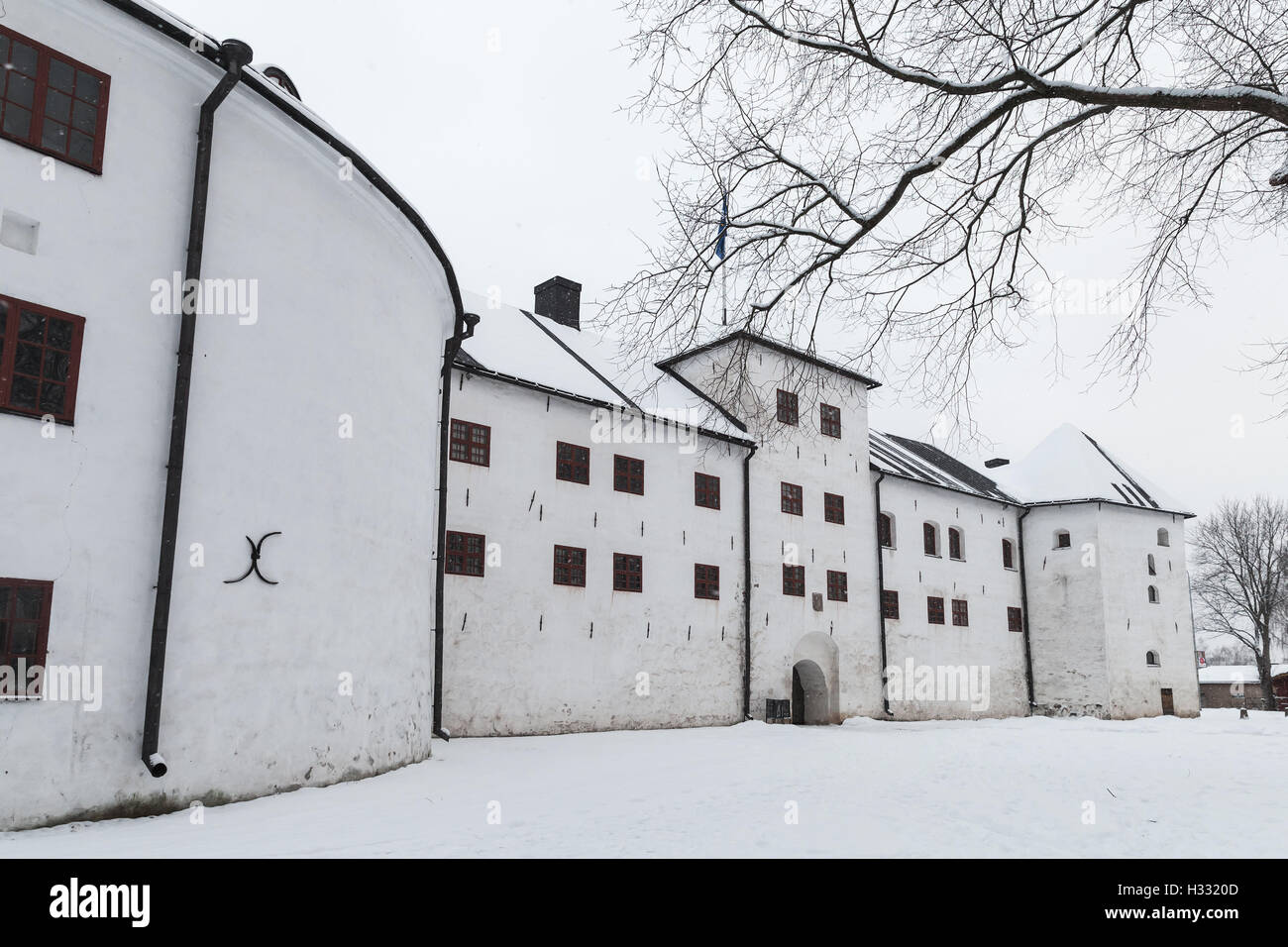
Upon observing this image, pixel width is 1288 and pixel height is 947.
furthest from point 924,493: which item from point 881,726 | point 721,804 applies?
point 721,804

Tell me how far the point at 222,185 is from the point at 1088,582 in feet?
94.9

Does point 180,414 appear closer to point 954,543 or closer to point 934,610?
point 934,610

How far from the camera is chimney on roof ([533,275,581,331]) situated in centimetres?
2406

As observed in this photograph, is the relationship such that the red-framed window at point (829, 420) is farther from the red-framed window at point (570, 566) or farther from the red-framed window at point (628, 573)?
the red-framed window at point (570, 566)

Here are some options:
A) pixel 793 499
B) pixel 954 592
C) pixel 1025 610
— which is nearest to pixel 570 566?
pixel 793 499

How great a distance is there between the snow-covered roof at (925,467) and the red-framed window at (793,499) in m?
3.85

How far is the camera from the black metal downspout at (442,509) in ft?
47.9

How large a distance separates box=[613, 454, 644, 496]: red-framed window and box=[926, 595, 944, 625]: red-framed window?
1178 centimetres

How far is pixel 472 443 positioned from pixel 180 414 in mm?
8869

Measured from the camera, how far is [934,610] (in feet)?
89.1

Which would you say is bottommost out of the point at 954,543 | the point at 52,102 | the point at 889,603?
the point at 889,603

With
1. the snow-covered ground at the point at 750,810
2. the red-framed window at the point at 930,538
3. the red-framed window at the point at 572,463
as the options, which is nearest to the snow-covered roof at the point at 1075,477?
the red-framed window at the point at 930,538

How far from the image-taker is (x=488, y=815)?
26.0 ft
